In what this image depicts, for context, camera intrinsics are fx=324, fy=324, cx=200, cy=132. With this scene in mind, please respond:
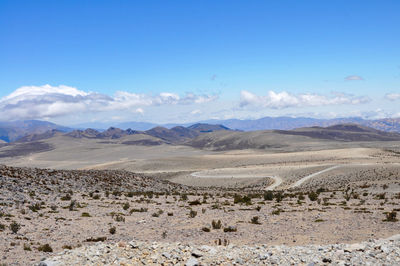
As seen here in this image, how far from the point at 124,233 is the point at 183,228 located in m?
2.99

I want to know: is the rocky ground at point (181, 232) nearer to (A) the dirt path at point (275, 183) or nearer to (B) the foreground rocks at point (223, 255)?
(B) the foreground rocks at point (223, 255)

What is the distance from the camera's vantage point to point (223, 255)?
1027 centimetres

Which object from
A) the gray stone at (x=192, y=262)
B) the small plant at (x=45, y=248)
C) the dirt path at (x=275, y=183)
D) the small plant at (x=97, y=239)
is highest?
the gray stone at (x=192, y=262)

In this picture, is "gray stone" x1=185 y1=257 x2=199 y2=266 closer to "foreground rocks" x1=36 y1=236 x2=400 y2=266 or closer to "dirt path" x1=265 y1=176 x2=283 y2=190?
"foreground rocks" x1=36 y1=236 x2=400 y2=266

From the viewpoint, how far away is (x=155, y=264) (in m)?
9.61

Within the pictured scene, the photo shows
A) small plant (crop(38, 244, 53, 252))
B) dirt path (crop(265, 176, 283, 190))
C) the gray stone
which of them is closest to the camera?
the gray stone

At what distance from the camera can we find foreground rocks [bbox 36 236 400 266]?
955 cm

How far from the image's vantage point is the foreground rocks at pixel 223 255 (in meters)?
9.55

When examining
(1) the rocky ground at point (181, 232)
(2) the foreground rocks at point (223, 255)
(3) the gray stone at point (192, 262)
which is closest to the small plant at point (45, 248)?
(1) the rocky ground at point (181, 232)

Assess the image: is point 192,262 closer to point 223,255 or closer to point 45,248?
point 223,255

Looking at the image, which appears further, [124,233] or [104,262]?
[124,233]

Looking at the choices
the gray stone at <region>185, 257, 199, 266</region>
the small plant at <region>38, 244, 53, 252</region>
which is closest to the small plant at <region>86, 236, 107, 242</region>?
the small plant at <region>38, 244, 53, 252</region>

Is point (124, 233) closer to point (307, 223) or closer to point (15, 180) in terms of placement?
point (307, 223)

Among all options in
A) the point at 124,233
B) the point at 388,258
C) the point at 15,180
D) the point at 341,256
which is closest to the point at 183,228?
the point at 124,233
